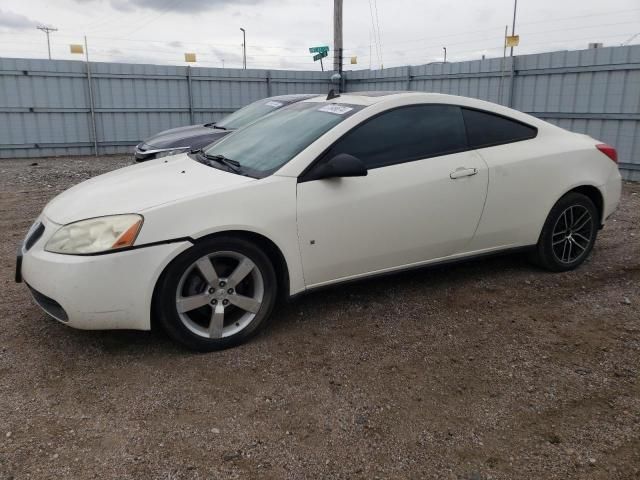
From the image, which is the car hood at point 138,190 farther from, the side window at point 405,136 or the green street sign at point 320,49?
the green street sign at point 320,49

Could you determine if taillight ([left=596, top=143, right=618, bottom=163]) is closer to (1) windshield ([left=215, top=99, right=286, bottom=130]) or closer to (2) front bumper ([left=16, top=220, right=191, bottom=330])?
(2) front bumper ([left=16, top=220, right=191, bottom=330])

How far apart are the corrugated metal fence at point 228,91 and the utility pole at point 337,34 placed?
539mm

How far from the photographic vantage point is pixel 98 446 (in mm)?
2566

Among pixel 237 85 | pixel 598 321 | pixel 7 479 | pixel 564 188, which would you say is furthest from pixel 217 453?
pixel 237 85

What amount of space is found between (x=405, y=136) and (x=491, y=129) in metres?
0.80

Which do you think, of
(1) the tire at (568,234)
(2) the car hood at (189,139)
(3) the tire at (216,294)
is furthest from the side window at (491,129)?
(2) the car hood at (189,139)

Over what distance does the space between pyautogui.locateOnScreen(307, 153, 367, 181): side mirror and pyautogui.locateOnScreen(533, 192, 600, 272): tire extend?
6.26 ft

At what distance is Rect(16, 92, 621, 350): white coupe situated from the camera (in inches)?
125

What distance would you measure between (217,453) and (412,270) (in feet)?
6.79

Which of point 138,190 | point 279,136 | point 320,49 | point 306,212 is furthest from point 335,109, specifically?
point 320,49

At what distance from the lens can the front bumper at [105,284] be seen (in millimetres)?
3072

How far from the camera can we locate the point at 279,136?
4.08 metres

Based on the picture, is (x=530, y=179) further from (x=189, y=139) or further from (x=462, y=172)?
(x=189, y=139)

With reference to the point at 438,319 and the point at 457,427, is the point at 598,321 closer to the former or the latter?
the point at 438,319
